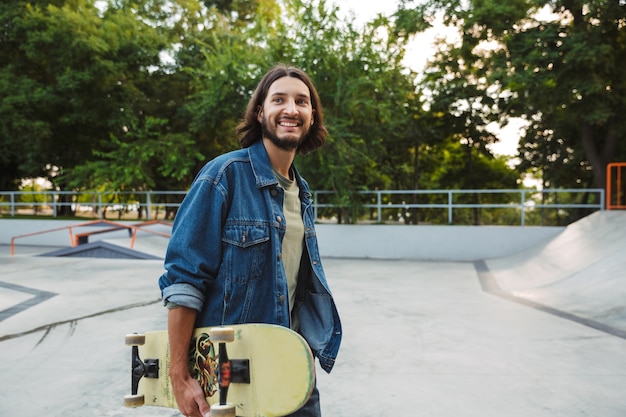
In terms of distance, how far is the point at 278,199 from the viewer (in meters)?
1.83

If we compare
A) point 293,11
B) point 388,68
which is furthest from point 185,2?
point 388,68

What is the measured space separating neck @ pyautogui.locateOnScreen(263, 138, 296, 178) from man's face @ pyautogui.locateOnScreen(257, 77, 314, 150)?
0.02 meters

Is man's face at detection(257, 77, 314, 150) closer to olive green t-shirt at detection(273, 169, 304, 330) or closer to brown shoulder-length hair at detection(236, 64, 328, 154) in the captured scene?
brown shoulder-length hair at detection(236, 64, 328, 154)

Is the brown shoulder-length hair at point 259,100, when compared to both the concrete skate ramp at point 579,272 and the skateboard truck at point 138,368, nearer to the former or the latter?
the skateboard truck at point 138,368

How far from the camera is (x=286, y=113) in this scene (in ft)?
5.99

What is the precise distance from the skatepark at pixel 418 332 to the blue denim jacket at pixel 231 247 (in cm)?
198

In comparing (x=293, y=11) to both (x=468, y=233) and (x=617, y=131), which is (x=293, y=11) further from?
(x=617, y=131)

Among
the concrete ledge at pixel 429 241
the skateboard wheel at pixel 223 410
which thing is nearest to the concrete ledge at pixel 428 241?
the concrete ledge at pixel 429 241

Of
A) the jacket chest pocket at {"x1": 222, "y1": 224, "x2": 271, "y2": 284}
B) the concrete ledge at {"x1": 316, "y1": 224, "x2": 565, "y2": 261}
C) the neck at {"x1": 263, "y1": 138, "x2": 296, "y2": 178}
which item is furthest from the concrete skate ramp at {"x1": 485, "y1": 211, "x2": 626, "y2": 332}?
the jacket chest pocket at {"x1": 222, "y1": 224, "x2": 271, "y2": 284}

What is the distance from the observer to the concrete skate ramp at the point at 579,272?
650 cm

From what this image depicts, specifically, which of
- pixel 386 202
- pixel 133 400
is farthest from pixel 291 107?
pixel 386 202

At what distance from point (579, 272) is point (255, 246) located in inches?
307

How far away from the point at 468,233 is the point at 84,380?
1074 centimetres

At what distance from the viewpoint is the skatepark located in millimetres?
3600
